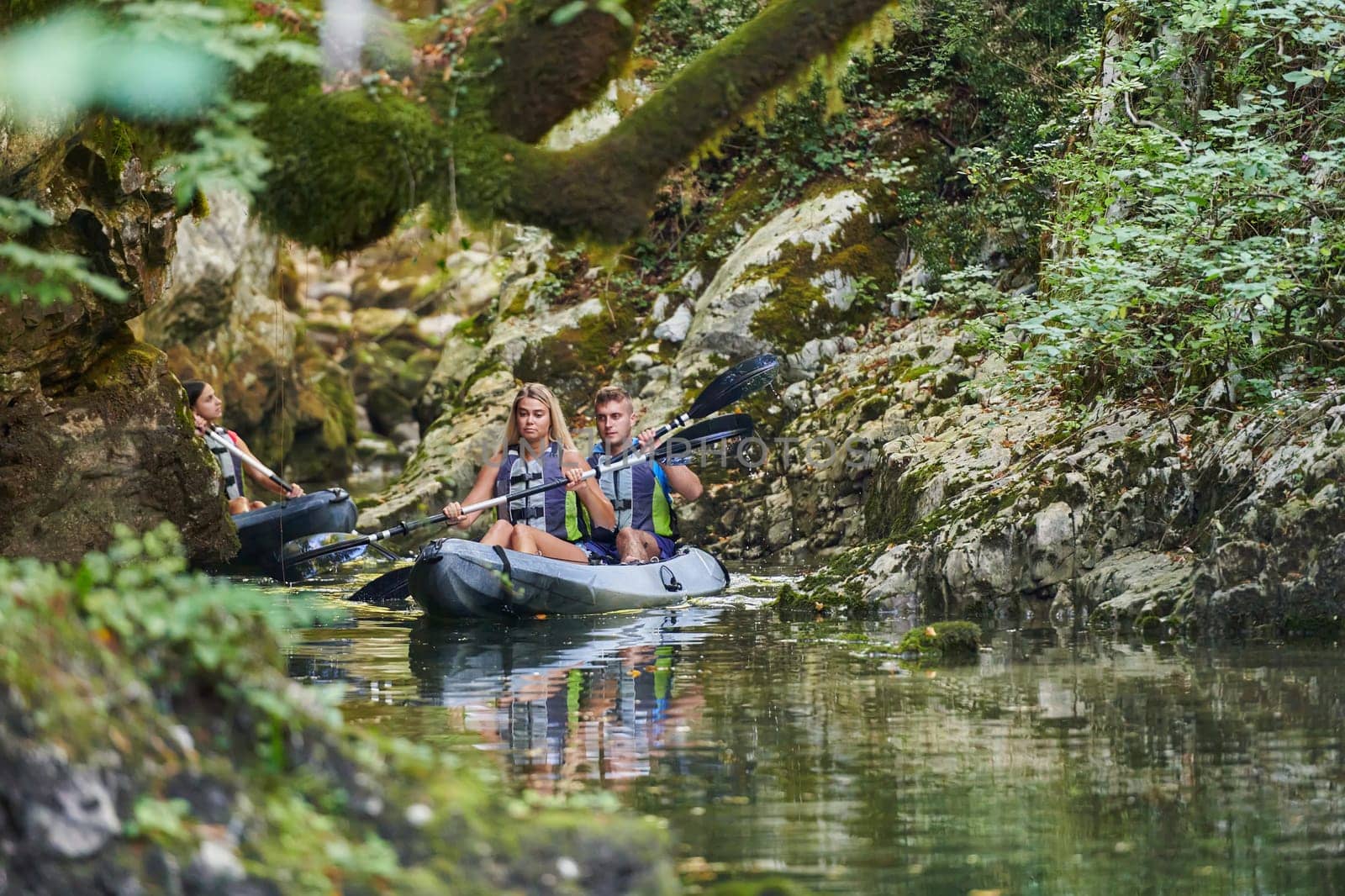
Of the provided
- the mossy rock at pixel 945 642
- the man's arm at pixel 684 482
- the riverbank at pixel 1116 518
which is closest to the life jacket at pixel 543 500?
the man's arm at pixel 684 482

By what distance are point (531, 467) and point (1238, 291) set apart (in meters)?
5.15

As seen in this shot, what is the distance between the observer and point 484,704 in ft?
21.4

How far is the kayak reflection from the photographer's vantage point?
530cm

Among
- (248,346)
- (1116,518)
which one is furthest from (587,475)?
(248,346)

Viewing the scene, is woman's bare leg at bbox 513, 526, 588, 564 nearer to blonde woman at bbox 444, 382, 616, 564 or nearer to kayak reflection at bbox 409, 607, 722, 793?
blonde woman at bbox 444, 382, 616, 564

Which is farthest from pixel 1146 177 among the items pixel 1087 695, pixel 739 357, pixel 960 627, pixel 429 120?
pixel 739 357

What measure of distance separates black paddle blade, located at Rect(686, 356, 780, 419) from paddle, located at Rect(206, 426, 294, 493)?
13.1 ft

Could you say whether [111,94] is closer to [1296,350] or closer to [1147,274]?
→ [1147,274]

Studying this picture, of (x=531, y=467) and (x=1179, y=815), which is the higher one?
(x=531, y=467)

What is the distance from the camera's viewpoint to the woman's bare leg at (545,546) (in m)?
10.3

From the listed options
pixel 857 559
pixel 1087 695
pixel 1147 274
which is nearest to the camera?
pixel 1087 695

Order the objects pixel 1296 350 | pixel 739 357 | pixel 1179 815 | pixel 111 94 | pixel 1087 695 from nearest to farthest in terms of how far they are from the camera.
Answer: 1. pixel 1179 815
2. pixel 111 94
3. pixel 1087 695
4. pixel 1296 350
5. pixel 739 357

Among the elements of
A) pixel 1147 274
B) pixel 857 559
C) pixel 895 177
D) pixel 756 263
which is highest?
pixel 895 177

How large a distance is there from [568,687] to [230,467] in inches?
277
